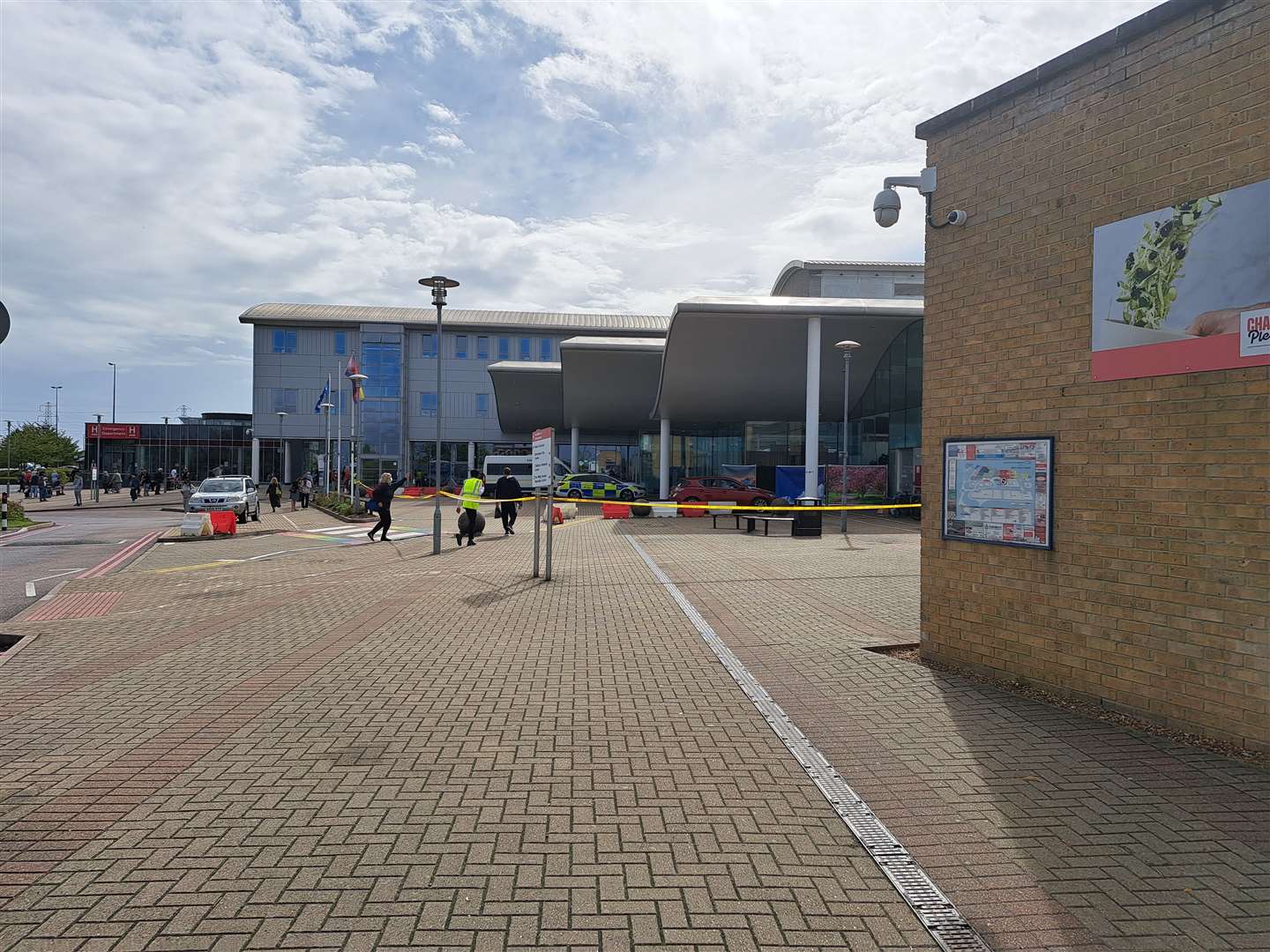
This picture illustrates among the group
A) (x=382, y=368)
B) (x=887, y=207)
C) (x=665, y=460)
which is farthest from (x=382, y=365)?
(x=887, y=207)

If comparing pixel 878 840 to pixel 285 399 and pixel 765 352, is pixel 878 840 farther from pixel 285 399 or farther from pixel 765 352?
pixel 285 399

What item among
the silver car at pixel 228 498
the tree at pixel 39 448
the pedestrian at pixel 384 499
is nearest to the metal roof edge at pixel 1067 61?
the pedestrian at pixel 384 499

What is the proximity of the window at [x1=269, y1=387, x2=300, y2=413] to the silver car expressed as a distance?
101 ft

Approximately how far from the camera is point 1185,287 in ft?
17.2

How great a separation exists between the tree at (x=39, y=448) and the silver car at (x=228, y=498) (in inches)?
2478

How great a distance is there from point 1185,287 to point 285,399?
5819 centimetres

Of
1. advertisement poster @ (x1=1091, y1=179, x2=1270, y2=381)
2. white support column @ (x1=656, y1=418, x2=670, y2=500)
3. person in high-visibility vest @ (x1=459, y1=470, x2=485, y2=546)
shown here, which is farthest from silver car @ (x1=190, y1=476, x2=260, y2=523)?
advertisement poster @ (x1=1091, y1=179, x2=1270, y2=381)

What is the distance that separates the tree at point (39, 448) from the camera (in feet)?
254

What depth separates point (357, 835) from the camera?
380cm

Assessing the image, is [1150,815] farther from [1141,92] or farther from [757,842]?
[1141,92]

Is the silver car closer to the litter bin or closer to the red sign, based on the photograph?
the litter bin

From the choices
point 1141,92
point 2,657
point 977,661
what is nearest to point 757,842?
point 977,661

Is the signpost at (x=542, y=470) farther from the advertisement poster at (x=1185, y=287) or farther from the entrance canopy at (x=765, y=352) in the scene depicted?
the entrance canopy at (x=765, y=352)

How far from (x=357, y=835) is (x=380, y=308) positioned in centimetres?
5975
